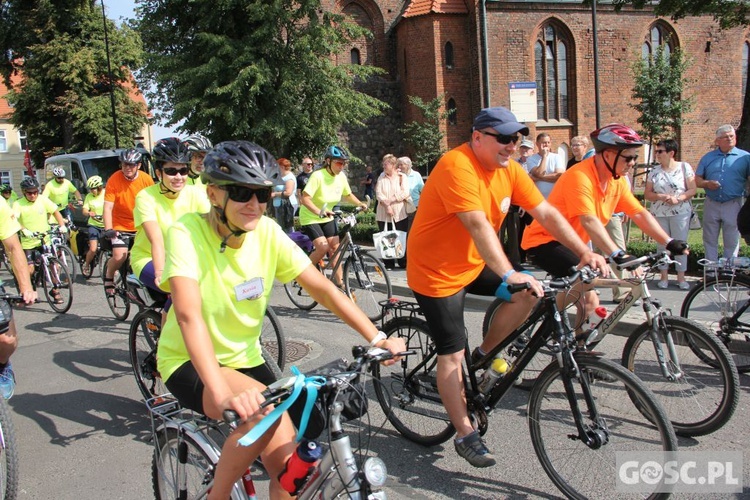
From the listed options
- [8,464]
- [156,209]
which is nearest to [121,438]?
[8,464]

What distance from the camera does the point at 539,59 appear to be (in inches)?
1287

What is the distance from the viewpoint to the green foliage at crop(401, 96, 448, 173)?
30.4 metres

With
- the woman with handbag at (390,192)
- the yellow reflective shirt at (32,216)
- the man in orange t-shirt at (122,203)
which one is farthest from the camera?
the woman with handbag at (390,192)

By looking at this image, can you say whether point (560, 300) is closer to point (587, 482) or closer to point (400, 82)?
point (587, 482)

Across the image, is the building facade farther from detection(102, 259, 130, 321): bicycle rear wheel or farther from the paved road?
the paved road

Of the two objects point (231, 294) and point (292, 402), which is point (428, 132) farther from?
point (292, 402)

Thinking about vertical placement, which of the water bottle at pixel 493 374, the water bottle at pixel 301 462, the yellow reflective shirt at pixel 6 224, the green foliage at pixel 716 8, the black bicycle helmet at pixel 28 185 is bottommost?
the water bottle at pixel 493 374

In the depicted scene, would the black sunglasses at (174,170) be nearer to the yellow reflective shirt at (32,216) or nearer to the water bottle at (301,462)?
the water bottle at (301,462)

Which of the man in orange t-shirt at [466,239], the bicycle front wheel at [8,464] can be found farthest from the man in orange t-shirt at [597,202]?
the bicycle front wheel at [8,464]

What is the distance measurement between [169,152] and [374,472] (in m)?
3.65

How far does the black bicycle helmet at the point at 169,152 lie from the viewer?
16.6ft

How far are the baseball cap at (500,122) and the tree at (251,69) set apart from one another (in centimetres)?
1668

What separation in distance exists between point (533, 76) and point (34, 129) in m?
27.7

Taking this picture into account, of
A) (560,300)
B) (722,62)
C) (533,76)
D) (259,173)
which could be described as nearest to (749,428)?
(560,300)
